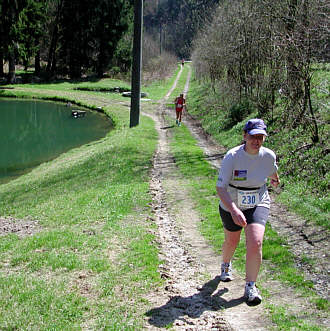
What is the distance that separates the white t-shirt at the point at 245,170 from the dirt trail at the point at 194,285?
120cm

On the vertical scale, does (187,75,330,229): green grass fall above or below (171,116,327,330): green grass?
above

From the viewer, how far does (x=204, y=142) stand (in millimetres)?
20266

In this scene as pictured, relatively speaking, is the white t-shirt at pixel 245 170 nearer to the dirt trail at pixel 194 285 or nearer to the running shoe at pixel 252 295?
the running shoe at pixel 252 295

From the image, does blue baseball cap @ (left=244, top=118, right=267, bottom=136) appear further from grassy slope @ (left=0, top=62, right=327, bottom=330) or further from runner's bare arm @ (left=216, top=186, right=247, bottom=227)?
grassy slope @ (left=0, top=62, right=327, bottom=330)

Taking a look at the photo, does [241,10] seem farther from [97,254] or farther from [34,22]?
[34,22]

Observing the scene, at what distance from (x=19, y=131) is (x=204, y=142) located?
17.5m

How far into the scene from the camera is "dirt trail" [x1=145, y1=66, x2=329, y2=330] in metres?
4.95

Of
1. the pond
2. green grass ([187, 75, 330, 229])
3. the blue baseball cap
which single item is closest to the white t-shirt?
the blue baseball cap

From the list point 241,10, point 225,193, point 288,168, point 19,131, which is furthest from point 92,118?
point 225,193

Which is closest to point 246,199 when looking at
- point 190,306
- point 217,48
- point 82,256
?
point 190,306

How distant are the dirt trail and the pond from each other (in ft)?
41.9

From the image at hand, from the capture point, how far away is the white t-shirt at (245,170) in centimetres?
512

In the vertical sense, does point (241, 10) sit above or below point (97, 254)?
above

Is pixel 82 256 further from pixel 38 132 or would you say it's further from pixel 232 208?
pixel 38 132
